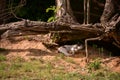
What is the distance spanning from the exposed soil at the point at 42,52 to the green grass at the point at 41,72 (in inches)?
12.8

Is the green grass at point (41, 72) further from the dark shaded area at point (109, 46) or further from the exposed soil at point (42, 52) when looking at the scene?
the dark shaded area at point (109, 46)

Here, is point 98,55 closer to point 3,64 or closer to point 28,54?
point 28,54

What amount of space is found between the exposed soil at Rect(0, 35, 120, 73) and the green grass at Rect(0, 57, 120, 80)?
0.33m

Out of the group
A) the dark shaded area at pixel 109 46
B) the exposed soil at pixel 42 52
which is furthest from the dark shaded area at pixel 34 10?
the dark shaded area at pixel 109 46

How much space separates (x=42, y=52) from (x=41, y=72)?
68.4 inches

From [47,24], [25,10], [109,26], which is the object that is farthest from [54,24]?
[25,10]

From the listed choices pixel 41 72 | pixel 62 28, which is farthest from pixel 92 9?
pixel 41 72

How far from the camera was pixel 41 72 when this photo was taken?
8008 mm

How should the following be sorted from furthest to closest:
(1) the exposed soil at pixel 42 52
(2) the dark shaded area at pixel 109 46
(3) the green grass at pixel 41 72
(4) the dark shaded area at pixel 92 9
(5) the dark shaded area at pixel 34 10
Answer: (5) the dark shaded area at pixel 34 10, (4) the dark shaded area at pixel 92 9, (2) the dark shaded area at pixel 109 46, (1) the exposed soil at pixel 42 52, (3) the green grass at pixel 41 72

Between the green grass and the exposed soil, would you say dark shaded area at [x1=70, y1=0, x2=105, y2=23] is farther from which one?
the green grass

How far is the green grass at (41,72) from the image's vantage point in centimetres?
763

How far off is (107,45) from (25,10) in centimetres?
397

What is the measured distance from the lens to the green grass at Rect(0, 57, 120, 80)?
7.63 metres

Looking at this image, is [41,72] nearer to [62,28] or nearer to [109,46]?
[62,28]
